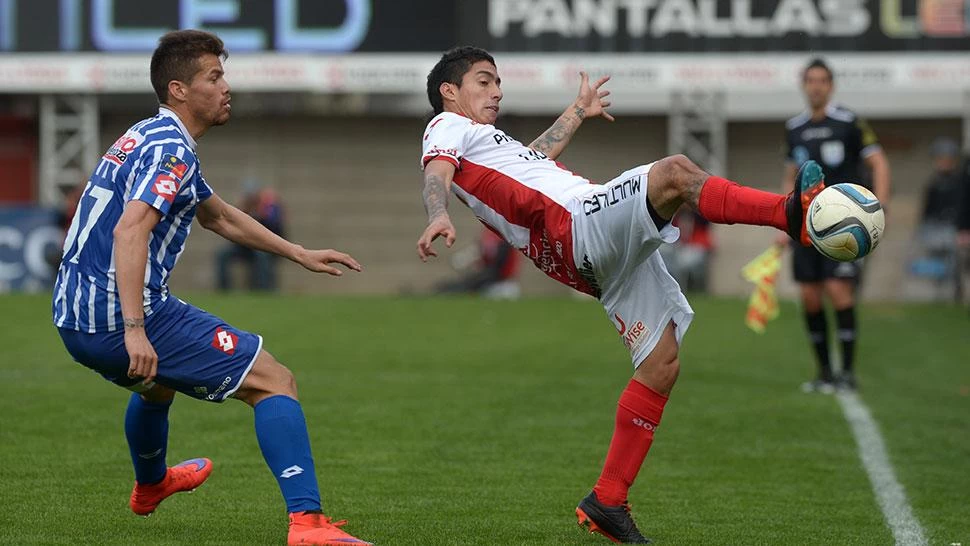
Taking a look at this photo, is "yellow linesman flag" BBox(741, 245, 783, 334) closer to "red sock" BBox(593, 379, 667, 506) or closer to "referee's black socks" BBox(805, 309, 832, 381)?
"referee's black socks" BBox(805, 309, 832, 381)

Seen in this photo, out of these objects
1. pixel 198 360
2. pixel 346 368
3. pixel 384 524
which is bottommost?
pixel 346 368

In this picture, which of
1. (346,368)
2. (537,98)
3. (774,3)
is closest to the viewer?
(346,368)

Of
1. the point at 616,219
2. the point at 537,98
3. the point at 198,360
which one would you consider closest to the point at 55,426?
the point at 198,360

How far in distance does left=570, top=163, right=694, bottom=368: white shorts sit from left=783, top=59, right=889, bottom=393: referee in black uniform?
5331mm

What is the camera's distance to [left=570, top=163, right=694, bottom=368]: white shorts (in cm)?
588

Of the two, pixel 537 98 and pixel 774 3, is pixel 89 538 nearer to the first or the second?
pixel 774 3

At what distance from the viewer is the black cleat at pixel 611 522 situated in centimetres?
616

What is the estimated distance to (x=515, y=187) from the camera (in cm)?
635

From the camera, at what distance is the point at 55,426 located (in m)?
9.03

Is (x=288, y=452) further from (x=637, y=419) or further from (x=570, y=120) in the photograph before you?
(x=570, y=120)

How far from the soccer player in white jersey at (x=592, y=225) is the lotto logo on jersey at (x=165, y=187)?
3.24 ft

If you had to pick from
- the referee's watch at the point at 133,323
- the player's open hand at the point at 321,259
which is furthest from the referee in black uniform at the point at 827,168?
the referee's watch at the point at 133,323

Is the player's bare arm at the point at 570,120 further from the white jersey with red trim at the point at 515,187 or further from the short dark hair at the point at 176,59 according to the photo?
the short dark hair at the point at 176,59

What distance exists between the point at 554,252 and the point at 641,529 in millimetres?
1260
